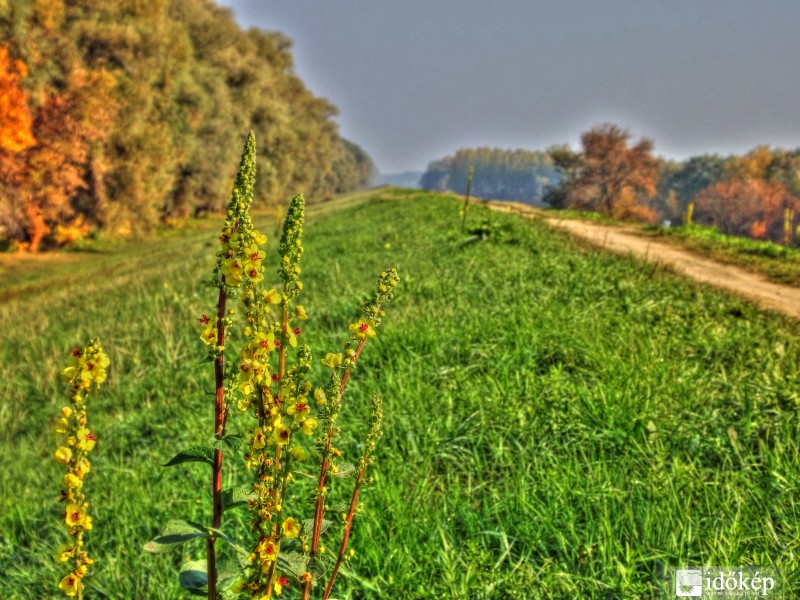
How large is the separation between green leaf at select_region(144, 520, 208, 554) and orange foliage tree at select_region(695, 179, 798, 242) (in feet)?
131

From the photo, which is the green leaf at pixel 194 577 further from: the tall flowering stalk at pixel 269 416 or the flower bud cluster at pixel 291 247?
the flower bud cluster at pixel 291 247

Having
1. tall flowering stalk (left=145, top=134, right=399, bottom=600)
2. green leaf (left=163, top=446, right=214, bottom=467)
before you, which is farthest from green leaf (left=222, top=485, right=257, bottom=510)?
green leaf (left=163, top=446, right=214, bottom=467)

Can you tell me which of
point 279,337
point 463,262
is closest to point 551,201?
point 463,262

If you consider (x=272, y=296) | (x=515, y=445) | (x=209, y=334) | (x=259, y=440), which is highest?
(x=272, y=296)

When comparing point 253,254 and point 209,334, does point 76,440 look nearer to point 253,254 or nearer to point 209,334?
point 209,334

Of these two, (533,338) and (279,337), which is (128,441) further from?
(279,337)

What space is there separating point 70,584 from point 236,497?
19.5 inches

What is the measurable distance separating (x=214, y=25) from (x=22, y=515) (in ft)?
152

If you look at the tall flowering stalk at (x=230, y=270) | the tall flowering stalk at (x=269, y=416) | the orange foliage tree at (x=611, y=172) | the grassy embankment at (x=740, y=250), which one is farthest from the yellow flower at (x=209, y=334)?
the orange foliage tree at (x=611, y=172)

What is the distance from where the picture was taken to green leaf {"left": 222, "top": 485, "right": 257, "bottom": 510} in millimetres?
1413

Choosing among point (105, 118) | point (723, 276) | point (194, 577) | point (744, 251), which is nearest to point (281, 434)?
point (194, 577)

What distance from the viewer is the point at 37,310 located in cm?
1350

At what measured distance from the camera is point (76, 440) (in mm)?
1394

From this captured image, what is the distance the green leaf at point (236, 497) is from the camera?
55.6 inches
